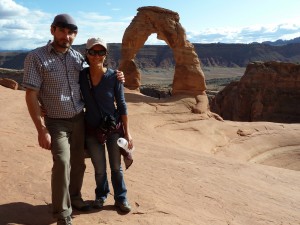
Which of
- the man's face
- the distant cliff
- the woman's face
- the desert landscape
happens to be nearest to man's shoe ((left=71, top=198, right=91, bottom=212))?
the desert landscape

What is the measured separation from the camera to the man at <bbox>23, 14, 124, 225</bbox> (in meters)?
3.27

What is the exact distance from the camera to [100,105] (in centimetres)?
379

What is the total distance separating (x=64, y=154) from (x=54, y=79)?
0.71 metres

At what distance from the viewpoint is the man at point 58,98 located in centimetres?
327

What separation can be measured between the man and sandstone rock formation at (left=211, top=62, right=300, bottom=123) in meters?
24.8

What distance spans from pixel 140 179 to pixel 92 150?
6.06 ft

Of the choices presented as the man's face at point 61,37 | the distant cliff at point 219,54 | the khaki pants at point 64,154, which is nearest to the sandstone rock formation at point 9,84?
the khaki pants at point 64,154

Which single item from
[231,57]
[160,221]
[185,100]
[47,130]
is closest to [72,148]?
[47,130]

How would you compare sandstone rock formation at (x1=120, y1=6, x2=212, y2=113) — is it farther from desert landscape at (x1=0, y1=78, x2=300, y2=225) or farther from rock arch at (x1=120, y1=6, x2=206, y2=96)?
desert landscape at (x1=0, y1=78, x2=300, y2=225)

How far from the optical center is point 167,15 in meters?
15.9

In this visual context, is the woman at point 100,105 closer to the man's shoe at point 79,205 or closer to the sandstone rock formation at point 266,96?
the man's shoe at point 79,205

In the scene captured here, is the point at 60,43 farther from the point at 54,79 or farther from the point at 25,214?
the point at 25,214

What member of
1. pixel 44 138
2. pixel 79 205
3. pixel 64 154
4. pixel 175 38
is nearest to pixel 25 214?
pixel 79 205

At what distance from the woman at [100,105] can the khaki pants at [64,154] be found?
14cm
